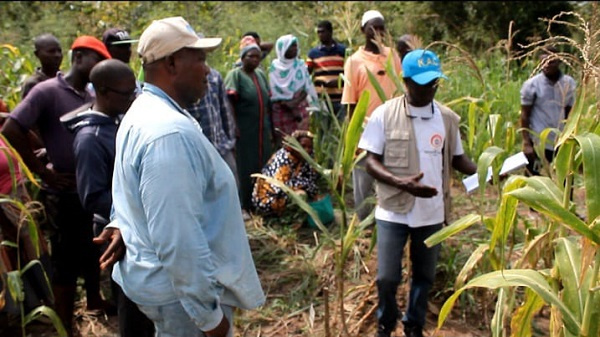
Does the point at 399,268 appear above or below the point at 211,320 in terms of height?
below

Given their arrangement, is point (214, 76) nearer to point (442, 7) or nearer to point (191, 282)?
point (191, 282)

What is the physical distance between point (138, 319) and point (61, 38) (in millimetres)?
8439

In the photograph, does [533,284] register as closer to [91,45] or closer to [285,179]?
[91,45]

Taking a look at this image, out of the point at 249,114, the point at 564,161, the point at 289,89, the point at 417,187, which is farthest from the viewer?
the point at 289,89

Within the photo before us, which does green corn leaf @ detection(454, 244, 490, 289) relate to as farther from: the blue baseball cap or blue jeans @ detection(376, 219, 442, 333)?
the blue baseball cap

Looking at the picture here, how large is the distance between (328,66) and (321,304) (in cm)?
291

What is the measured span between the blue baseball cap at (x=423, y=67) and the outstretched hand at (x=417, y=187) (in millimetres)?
465

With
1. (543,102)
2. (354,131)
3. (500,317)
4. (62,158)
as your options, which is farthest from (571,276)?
(543,102)

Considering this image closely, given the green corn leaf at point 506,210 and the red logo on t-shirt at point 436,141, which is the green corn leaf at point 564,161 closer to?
the green corn leaf at point 506,210

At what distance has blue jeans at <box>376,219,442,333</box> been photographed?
3045 mm

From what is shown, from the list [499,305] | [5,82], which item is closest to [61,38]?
[5,82]

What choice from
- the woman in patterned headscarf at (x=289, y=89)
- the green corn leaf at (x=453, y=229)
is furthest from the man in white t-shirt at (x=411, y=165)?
the woman in patterned headscarf at (x=289, y=89)

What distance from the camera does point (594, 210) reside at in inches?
66.6

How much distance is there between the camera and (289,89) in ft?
18.0
